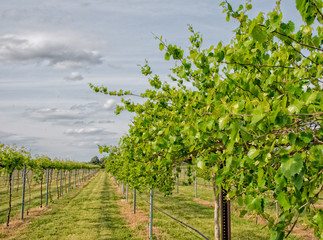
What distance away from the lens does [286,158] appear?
1.51 m

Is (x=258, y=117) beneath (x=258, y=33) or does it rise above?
beneath

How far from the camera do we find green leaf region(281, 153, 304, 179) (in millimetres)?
1408

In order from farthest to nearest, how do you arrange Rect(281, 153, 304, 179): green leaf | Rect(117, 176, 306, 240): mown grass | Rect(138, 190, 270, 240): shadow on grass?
Rect(138, 190, 270, 240): shadow on grass, Rect(117, 176, 306, 240): mown grass, Rect(281, 153, 304, 179): green leaf

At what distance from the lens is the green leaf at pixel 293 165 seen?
1.41 meters

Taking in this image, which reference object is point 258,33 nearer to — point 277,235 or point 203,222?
point 277,235

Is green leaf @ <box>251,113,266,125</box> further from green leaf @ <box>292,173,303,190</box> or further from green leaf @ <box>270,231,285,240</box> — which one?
green leaf @ <box>270,231,285,240</box>

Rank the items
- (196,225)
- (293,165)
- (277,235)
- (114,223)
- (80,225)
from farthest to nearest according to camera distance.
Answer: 1. (114,223)
2. (80,225)
3. (196,225)
4. (277,235)
5. (293,165)

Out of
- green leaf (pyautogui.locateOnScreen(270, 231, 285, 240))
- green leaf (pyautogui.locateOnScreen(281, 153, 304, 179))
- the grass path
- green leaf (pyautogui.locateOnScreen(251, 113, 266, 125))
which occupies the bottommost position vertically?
the grass path

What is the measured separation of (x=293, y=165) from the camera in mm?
1425

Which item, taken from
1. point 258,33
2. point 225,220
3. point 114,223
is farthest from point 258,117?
point 114,223

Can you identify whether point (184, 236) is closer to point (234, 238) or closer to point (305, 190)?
point (234, 238)

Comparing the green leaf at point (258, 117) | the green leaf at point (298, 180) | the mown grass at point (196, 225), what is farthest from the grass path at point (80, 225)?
the green leaf at point (258, 117)

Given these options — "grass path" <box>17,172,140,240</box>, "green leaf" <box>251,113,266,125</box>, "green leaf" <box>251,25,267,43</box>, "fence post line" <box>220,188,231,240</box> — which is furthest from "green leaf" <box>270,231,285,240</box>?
"grass path" <box>17,172,140,240</box>

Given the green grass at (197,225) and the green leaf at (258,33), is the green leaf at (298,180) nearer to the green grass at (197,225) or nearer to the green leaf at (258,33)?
the green leaf at (258,33)
